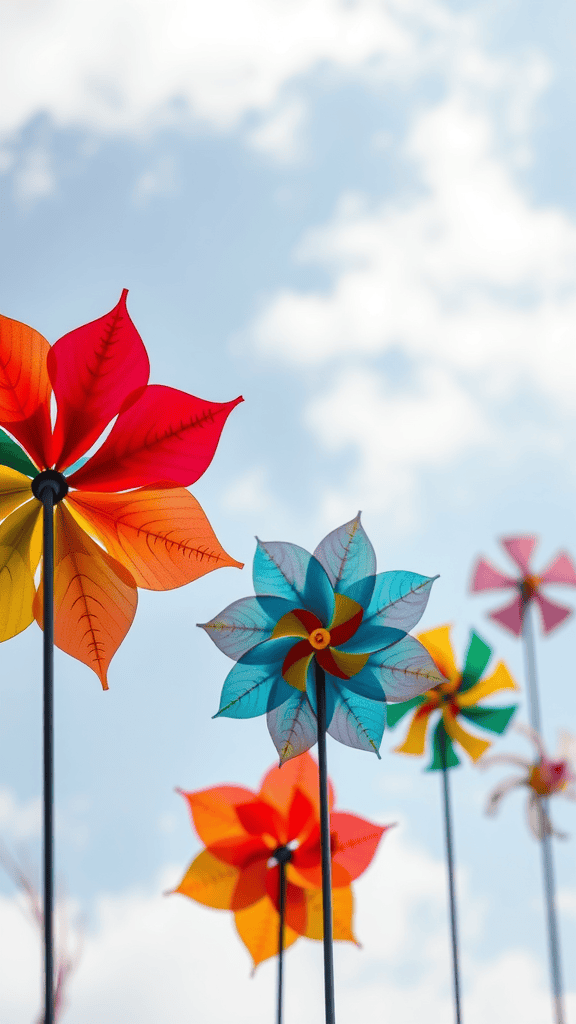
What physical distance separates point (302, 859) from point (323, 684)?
1102 mm

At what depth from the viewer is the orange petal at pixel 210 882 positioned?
9.35 feet

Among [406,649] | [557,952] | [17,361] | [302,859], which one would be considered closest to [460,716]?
[302,859]

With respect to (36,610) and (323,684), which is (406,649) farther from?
(36,610)

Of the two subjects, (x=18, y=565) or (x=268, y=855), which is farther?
(x=268, y=855)

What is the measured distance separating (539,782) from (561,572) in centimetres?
129

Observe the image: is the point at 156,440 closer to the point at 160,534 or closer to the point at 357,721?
the point at 160,534

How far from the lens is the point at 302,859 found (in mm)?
2908

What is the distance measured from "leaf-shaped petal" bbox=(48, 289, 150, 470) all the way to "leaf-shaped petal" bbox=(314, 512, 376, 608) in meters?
0.52

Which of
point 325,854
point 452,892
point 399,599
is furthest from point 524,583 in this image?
point 325,854

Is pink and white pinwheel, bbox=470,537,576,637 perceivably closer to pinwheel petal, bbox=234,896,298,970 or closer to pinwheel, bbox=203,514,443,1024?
pinwheel petal, bbox=234,896,298,970

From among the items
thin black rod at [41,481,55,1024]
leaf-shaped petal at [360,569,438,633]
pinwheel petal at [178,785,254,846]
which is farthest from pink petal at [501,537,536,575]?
thin black rod at [41,481,55,1024]

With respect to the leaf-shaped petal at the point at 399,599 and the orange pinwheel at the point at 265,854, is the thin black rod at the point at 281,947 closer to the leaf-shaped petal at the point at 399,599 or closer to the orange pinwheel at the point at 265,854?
the orange pinwheel at the point at 265,854

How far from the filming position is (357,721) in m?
2.07

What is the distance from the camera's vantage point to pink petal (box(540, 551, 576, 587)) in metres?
5.27
